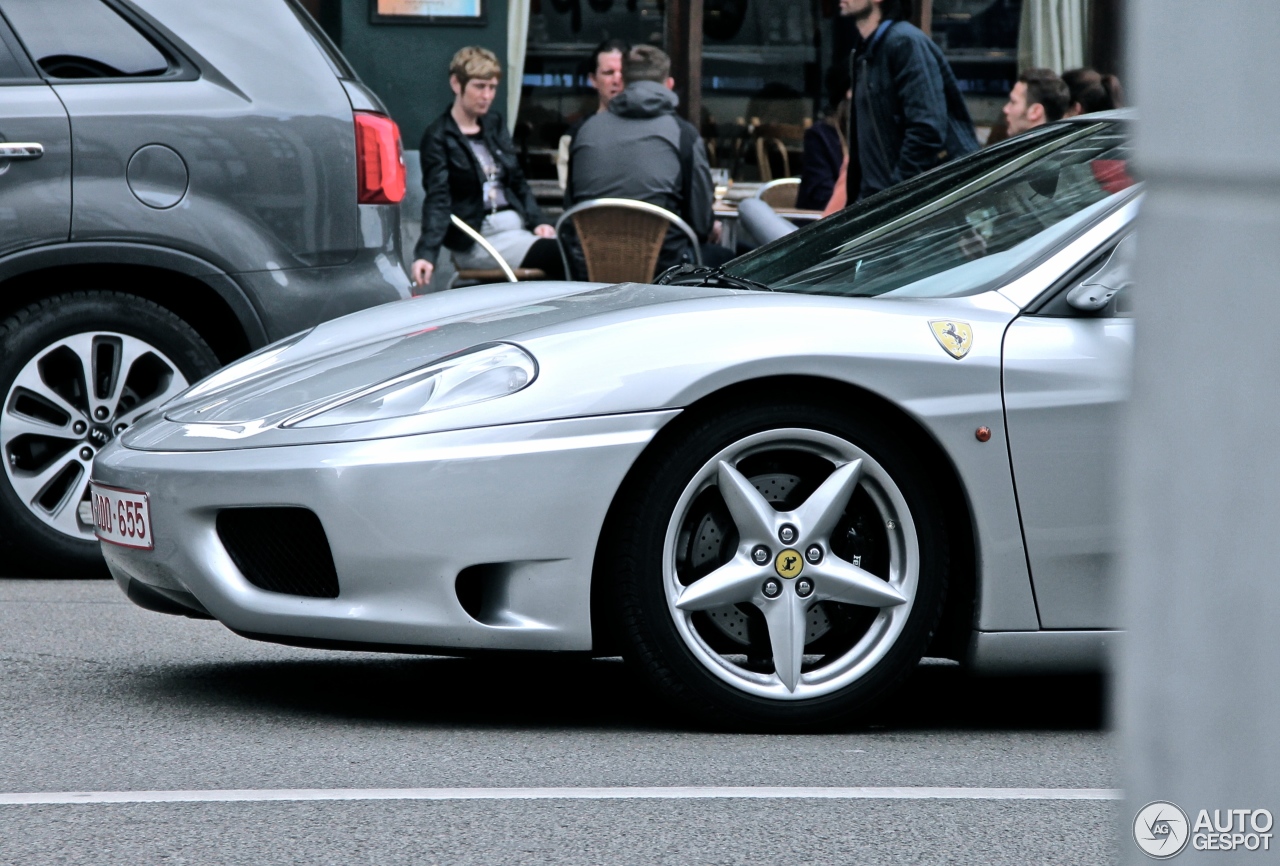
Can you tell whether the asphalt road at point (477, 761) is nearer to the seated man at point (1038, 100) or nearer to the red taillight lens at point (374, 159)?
the red taillight lens at point (374, 159)

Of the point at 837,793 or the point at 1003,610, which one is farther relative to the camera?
the point at 1003,610

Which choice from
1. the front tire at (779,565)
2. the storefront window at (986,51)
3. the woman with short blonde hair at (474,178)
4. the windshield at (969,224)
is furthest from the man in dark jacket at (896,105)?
the storefront window at (986,51)

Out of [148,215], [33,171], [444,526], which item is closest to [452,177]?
[148,215]

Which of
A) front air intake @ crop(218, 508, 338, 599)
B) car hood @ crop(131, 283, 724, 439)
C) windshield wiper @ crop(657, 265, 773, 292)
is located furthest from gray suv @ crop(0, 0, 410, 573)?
front air intake @ crop(218, 508, 338, 599)

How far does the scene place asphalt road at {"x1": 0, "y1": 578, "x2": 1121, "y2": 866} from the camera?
2.80 metres

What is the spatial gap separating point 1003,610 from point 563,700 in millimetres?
991

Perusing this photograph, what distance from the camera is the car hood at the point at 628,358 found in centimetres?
342

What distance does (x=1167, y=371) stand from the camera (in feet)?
3.04

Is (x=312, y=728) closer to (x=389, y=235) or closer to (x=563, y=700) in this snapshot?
(x=563, y=700)

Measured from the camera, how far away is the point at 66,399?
5.35 meters

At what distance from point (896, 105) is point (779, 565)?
156 inches

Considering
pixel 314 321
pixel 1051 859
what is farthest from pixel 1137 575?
pixel 314 321

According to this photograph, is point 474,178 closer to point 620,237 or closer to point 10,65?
point 620,237

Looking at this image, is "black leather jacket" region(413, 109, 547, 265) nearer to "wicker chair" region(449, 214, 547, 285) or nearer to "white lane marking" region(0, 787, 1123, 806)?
"wicker chair" region(449, 214, 547, 285)
